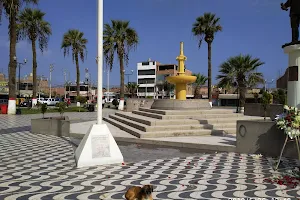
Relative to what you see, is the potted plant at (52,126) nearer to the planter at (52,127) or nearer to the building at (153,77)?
the planter at (52,127)

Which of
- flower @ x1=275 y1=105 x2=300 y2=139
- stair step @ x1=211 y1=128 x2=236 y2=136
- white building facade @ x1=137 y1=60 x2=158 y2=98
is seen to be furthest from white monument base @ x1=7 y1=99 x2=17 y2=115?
white building facade @ x1=137 y1=60 x2=158 y2=98

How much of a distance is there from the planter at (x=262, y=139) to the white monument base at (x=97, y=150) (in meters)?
3.75

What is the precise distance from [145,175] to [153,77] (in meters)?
84.4

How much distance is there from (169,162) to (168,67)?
8096 centimetres

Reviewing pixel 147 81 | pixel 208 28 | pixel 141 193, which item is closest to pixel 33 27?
pixel 208 28

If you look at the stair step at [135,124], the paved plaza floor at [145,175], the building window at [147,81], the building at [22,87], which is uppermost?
the building window at [147,81]

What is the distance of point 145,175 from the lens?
5.79 metres

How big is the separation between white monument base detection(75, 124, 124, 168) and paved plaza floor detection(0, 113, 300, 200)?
229 millimetres

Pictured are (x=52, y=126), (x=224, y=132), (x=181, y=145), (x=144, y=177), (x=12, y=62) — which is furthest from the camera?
(x=12, y=62)

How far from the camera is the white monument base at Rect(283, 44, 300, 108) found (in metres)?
8.00

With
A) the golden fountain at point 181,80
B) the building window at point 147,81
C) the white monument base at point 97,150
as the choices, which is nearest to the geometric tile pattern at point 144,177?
the white monument base at point 97,150

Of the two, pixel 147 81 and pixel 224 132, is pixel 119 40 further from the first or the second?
pixel 147 81

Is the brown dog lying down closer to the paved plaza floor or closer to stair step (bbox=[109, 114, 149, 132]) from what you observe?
the paved plaza floor

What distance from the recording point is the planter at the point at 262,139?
25.2ft
